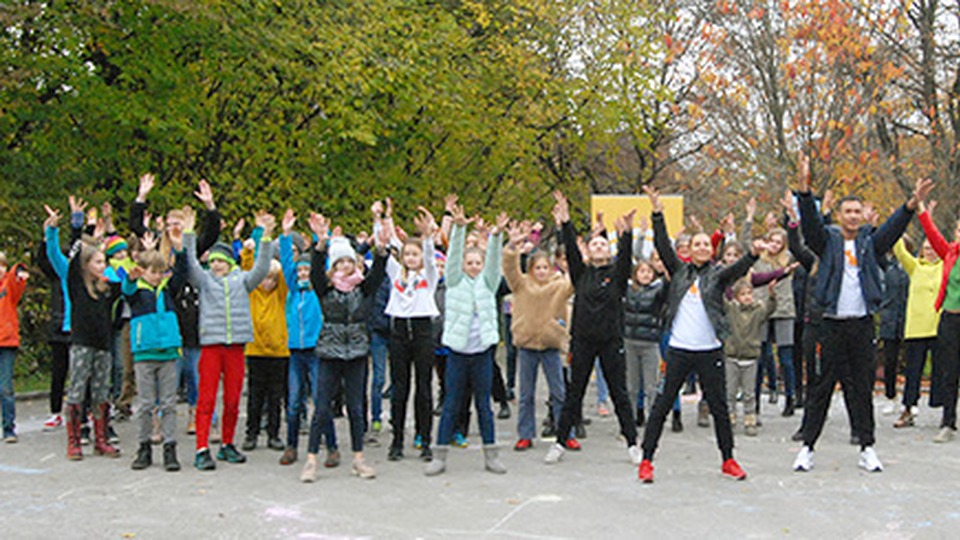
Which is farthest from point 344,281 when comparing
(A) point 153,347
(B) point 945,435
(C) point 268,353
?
(B) point 945,435

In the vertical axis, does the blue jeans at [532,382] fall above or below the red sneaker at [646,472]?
above

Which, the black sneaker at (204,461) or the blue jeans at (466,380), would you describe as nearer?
the black sneaker at (204,461)

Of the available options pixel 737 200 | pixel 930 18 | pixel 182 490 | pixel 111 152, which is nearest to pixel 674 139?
pixel 737 200

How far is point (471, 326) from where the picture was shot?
8.58 m

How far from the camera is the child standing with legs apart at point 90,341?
8859 mm

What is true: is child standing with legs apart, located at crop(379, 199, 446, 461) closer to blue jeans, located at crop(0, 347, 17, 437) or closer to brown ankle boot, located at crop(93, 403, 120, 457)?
brown ankle boot, located at crop(93, 403, 120, 457)

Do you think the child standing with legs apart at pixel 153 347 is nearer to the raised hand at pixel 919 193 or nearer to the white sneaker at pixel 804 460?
the white sneaker at pixel 804 460

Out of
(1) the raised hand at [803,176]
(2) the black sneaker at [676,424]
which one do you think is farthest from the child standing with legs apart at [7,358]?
(1) the raised hand at [803,176]

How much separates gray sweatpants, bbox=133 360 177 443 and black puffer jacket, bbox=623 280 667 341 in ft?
14.1

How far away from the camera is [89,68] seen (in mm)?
15773

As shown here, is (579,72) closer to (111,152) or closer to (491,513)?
(111,152)

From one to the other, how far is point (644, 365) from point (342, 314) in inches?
132

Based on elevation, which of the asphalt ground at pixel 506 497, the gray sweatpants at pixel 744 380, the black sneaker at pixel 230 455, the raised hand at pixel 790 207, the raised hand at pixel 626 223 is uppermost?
the raised hand at pixel 790 207

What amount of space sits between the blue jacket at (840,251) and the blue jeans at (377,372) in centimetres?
431
